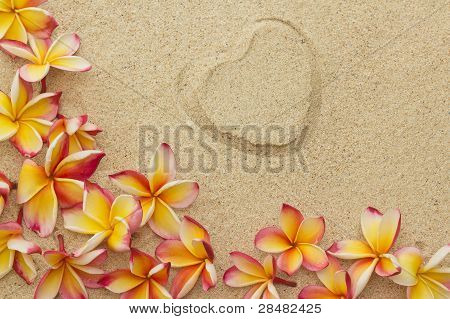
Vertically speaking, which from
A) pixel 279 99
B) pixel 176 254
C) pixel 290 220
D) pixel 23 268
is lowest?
pixel 23 268

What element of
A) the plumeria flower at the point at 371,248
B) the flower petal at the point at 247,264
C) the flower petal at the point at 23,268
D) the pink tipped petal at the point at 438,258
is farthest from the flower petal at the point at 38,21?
the pink tipped petal at the point at 438,258

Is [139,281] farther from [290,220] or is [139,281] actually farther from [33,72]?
[33,72]

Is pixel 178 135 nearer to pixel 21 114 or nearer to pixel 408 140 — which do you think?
pixel 21 114

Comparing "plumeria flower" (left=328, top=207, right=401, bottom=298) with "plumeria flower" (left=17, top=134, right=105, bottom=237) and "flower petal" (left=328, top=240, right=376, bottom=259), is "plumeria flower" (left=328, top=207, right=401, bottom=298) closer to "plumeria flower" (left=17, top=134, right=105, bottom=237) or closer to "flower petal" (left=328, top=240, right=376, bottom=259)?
"flower petal" (left=328, top=240, right=376, bottom=259)

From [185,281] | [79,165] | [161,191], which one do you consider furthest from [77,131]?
[185,281]

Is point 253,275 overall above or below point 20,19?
below

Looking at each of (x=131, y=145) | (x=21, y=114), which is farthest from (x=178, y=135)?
(x=21, y=114)
